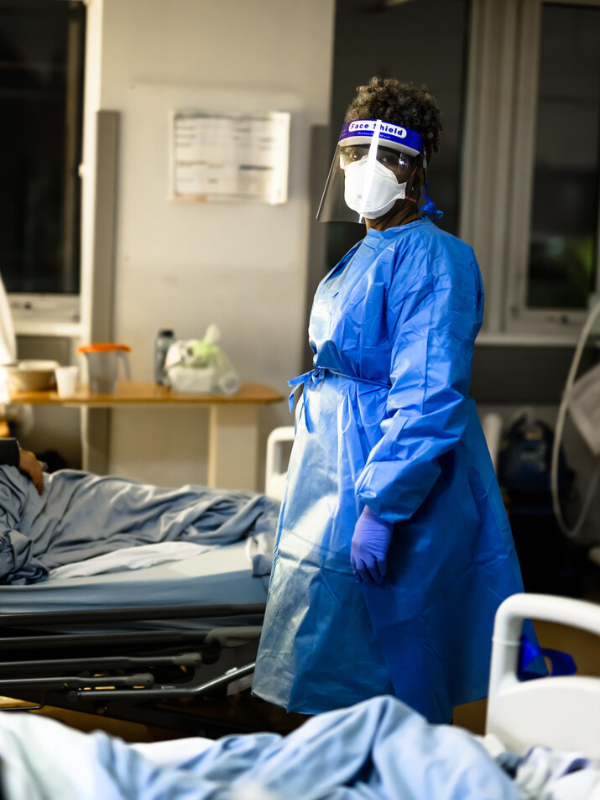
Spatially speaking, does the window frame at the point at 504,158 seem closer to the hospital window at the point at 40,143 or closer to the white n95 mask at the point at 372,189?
the hospital window at the point at 40,143

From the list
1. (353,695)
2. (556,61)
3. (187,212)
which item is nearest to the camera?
(353,695)

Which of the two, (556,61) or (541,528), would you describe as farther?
(556,61)

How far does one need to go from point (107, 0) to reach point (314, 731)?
328cm

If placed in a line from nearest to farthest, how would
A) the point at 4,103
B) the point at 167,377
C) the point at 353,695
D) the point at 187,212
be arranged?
the point at 353,695 → the point at 167,377 → the point at 187,212 → the point at 4,103

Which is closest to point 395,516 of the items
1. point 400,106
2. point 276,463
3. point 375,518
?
point 375,518

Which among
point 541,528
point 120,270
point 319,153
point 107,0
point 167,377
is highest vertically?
point 107,0

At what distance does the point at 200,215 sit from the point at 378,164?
6.82 ft

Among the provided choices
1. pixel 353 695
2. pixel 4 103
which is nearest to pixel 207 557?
pixel 353 695

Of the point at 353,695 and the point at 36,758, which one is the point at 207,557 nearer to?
the point at 353,695

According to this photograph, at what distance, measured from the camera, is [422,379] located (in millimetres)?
1533

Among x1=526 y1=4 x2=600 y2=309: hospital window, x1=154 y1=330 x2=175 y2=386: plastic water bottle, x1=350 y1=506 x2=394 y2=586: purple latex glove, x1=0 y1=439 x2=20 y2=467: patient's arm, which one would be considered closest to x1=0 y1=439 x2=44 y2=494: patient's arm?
x1=0 y1=439 x2=20 y2=467: patient's arm

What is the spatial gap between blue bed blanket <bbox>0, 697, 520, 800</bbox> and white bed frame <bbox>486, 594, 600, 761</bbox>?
17 cm

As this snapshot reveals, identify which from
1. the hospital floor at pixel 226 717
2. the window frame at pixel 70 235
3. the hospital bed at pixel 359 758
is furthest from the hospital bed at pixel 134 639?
the window frame at pixel 70 235

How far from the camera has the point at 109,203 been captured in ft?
11.8
